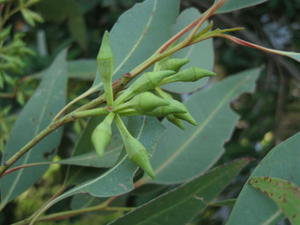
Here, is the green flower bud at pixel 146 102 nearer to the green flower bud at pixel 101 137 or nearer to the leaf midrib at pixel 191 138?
the green flower bud at pixel 101 137

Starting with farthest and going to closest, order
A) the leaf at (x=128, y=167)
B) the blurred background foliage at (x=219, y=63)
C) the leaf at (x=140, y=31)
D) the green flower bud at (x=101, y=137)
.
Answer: the blurred background foliage at (x=219, y=63) < the leaf at (x=140, y=31) < the leaf at (x=128, y=167) < the green flower bud at (x=101, y=137)

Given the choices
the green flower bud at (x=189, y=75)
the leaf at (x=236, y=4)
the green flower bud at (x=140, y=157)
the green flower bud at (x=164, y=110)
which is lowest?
the green flower bud at (x=140, y=157)

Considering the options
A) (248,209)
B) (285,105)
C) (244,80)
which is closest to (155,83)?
(248,209)

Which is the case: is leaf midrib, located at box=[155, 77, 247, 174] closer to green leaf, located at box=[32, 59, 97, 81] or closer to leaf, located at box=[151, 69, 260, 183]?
leaf, located at box=[151, 69, 260, 183]

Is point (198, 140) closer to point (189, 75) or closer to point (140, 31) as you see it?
point (140, 31)

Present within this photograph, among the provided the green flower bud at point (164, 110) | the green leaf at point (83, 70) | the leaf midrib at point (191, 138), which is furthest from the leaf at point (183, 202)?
the green leaf at point (83, 70)

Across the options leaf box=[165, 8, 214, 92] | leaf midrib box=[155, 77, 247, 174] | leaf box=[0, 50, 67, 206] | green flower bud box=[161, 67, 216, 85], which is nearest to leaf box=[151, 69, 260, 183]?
leaf midrib box=[155, 77, 247, 174]

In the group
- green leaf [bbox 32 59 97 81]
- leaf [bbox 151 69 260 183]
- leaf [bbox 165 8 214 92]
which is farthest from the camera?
green leaf [bbox 32 59 97 81]
